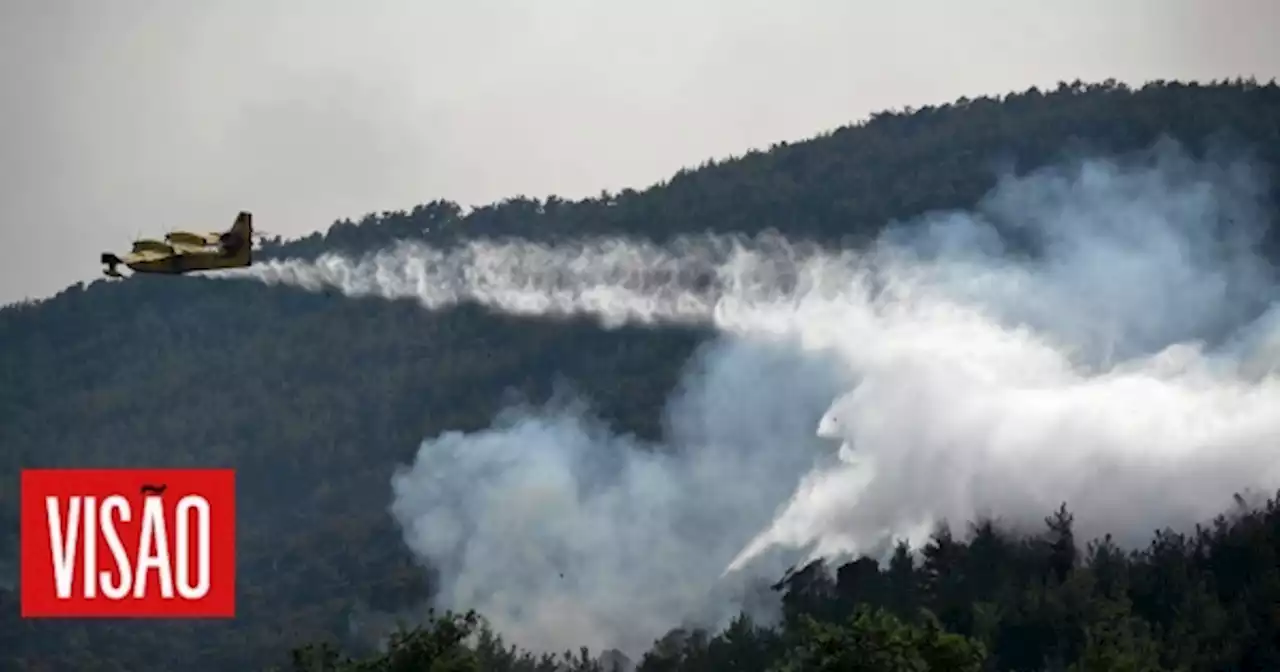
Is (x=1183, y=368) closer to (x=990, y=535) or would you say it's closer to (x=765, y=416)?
(x=990, y=535)

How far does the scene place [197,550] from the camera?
76375 millimetres

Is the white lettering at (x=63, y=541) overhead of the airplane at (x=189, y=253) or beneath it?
beneath

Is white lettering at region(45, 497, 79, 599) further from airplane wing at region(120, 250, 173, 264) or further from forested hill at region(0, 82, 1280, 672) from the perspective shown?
forested hill at region(0, 82, 1280, 672)

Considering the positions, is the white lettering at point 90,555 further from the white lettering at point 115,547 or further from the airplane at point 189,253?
the airplane at point 189,253

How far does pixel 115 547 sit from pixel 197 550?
2668 millimetres

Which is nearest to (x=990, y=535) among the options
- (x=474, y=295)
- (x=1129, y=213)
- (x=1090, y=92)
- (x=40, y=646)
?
(x=474, y=295)

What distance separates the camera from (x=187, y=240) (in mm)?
91125

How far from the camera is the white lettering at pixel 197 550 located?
76.1 m

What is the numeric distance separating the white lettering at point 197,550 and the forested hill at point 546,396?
3642 cm

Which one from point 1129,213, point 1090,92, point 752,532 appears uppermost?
point 1090,92

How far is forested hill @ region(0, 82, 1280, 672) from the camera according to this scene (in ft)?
377

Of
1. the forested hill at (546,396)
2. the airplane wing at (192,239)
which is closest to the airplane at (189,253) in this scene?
the airplane wing at (192,239)

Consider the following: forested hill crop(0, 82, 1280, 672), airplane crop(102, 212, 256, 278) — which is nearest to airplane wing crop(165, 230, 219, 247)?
airplane crop(102, 212, 256, 278)

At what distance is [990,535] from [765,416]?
31.1 meters
